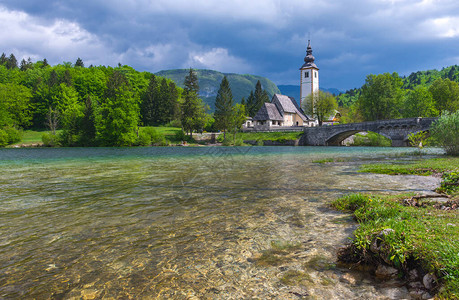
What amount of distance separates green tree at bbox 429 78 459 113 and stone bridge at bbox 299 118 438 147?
3389 centimetres

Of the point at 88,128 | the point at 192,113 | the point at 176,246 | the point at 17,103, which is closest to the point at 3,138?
the point at 88,128

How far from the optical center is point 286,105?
99.3 m

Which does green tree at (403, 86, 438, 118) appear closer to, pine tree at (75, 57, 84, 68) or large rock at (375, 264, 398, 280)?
large rock at (375, 264, 398, 280)

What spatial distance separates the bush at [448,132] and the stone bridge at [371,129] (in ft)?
66.6

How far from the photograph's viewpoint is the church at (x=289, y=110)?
307ft

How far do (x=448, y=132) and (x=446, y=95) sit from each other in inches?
2948

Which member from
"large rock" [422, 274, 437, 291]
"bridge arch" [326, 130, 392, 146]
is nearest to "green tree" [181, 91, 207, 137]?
"bridge arch" [326, 130, 392, 146]

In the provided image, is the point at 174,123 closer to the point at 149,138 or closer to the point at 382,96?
the point at 149,138

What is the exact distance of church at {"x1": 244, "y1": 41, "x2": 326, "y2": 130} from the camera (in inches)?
3679

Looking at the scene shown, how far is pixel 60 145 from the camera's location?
62.0 meters

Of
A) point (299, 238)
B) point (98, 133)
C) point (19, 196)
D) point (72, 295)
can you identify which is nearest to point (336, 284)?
point (299, 238)

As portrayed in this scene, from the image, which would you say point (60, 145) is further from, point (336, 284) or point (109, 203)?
point (336, 284)

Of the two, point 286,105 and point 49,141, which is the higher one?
point 286,105

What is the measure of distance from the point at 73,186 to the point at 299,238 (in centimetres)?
1042
